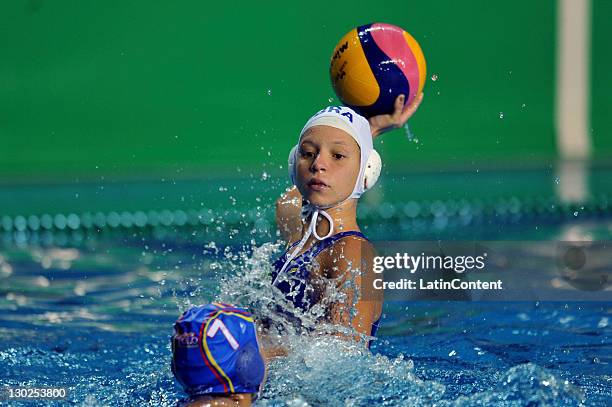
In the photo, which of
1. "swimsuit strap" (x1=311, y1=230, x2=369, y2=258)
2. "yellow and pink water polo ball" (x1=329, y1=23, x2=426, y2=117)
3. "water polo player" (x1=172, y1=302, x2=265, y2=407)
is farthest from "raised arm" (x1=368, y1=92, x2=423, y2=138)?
"water polo player" (x1=172, y1=302, x2=265, y2=407)

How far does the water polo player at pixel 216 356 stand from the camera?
5.65ft

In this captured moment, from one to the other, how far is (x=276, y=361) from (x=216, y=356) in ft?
1.81

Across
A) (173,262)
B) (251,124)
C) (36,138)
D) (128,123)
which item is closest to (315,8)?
(251,124)

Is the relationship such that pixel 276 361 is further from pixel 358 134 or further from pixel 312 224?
pixel 358 134

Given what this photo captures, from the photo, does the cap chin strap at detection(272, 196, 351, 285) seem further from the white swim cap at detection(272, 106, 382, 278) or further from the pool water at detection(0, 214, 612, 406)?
the pool water at detection(0, 214, 612, 406)

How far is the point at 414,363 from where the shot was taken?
8.91 ft

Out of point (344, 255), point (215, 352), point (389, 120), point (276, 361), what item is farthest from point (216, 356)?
point (389, 120)

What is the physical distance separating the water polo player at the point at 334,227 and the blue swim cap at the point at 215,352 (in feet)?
1.81

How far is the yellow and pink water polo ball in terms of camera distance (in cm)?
266

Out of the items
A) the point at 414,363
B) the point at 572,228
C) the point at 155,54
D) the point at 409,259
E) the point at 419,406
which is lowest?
the point at 419,406

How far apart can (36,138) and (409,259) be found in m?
3.32

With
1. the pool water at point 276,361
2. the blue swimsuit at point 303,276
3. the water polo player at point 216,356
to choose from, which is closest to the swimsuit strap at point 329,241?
the blue swimsuit at point 303,276

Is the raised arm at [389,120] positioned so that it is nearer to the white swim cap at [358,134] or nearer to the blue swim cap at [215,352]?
the white swim cap at [358,134]

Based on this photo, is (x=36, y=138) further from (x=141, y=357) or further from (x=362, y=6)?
(x=141, y=357)
